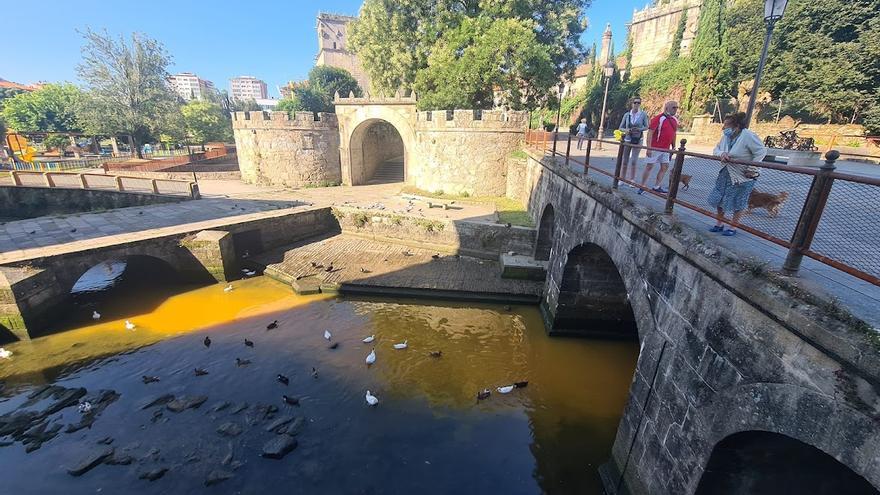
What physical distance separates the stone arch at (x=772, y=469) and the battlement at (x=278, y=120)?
1053 inches

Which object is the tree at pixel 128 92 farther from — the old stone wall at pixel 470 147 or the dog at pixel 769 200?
the dog at pixel 769 200

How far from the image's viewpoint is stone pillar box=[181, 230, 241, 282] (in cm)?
1474

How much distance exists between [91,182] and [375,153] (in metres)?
17.6

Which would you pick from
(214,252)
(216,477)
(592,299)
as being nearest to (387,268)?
(214,252)

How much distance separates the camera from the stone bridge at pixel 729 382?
9.06ft

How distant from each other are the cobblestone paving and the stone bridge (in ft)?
24.3

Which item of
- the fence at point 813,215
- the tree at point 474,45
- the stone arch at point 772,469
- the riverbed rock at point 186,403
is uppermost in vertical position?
the tree at point 474,45

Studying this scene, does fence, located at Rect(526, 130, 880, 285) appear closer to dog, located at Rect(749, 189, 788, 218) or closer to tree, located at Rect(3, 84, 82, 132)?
dog, located at Rect(749, 189, 788, 218)

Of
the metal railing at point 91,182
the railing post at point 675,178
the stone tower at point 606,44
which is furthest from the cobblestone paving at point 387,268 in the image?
the stone tower at point 606,44

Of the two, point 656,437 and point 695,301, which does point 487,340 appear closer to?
point 656,437

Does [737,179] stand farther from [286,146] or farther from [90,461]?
[286,146]

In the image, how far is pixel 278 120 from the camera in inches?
981

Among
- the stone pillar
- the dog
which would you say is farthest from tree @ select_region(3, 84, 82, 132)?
the dog

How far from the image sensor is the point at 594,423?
852cm
